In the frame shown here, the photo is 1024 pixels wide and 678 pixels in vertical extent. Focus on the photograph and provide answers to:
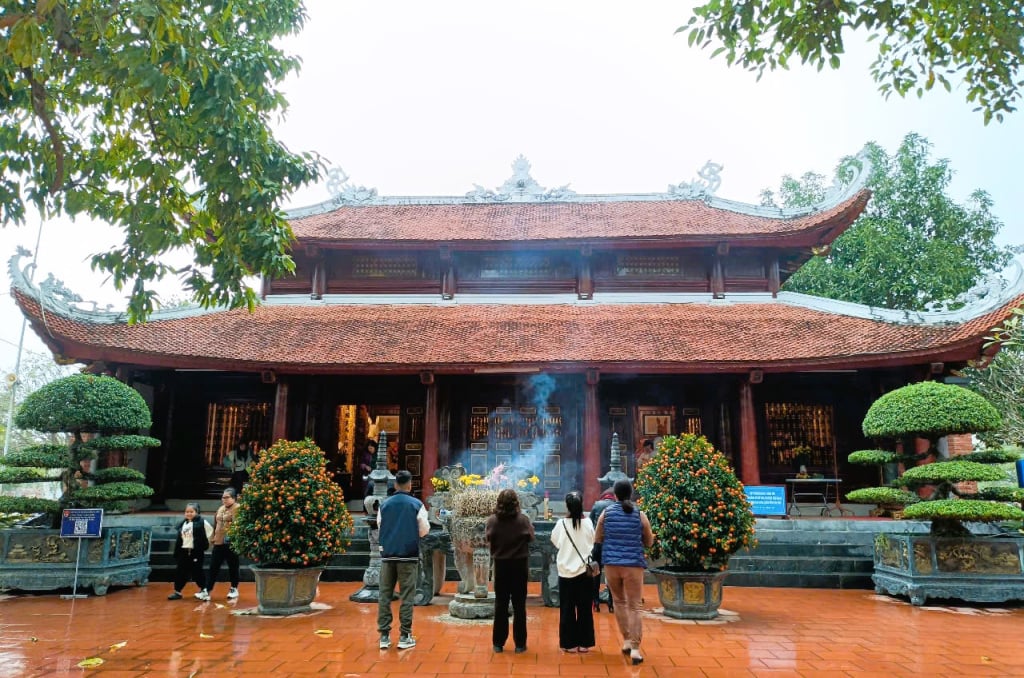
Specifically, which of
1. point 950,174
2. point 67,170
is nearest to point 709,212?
point 950,174

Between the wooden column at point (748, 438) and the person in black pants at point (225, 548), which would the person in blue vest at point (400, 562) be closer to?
the person in black pants at point (225, 548)

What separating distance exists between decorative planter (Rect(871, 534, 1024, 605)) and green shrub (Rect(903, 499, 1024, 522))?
319 millimetres

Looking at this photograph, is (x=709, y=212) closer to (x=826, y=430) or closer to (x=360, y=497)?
(x=826, y=430)

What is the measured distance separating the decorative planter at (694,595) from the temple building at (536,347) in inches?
207

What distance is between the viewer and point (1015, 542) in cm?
826

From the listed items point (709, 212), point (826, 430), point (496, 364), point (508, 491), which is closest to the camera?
point (508, 491)

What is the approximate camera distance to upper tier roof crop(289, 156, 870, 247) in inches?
570

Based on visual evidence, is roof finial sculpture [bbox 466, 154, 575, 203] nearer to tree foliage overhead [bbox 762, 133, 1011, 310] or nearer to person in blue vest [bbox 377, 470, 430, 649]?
tree foliage overhead [bbox 762, 133, 1011, 310]

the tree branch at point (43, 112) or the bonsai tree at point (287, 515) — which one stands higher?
the tree branch at point (43, 112)

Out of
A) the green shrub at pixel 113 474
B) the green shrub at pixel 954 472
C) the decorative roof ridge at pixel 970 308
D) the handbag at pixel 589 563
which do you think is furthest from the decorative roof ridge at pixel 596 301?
the handbag at pixel 589 563

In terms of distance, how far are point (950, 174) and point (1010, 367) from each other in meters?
9.05

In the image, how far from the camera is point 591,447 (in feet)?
41.5

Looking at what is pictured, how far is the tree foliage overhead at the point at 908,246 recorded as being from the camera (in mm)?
21203

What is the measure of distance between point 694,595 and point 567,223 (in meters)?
11.0
